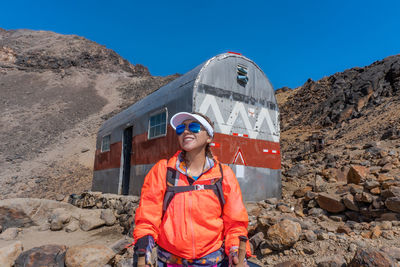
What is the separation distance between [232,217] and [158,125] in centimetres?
556

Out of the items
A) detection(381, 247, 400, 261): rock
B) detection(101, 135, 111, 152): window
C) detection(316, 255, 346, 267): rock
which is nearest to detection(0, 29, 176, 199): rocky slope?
detection(101, 135, 111, 152): window

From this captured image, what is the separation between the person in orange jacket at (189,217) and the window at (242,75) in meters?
5.15

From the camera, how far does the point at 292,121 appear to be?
29000mm

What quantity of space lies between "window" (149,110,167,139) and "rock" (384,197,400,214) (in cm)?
505

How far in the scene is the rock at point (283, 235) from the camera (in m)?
4.22

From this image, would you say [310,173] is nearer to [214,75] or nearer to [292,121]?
[214,75]

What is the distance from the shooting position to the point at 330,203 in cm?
576

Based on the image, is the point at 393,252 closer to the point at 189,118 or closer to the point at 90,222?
the point at 189,118

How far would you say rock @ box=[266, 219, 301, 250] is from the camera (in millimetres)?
4219

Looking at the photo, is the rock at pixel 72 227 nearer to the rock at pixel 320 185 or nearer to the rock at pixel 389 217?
the rock at pixel 320 185

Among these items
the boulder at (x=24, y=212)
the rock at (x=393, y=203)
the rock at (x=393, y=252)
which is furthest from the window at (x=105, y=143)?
the rock at (x=393, y=252)

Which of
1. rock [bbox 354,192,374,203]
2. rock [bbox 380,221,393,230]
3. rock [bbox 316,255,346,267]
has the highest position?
rock [bbox 354,192,374,203]

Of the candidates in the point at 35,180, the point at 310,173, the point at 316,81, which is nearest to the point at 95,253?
the point at 310,173

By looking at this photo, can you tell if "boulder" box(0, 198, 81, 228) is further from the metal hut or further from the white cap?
the white cap
